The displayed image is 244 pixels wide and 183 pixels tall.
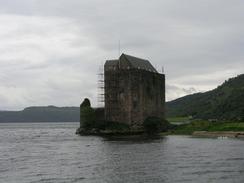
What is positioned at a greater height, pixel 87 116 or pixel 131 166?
pixel 87 116

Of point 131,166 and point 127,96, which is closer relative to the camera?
point 131,166

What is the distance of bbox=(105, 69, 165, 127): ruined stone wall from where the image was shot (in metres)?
107

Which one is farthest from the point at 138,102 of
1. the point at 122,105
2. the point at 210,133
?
the point at 210,133

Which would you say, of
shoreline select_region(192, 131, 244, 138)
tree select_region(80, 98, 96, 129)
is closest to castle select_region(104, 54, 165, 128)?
tree select_region(80, 98, 96, 129)

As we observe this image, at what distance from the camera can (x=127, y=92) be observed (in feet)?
351

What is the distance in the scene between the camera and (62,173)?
4144 cm

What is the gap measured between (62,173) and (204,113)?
161m

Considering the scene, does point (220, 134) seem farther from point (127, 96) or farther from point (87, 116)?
point (87, 116)

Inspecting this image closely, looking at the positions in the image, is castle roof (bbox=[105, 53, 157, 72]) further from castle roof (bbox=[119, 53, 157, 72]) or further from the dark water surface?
the dark water surface

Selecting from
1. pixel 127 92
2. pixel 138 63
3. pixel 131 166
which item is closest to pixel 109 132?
pixel 127 92

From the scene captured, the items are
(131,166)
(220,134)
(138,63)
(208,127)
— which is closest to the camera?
(131,166)

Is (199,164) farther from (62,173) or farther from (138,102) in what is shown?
(138,102)

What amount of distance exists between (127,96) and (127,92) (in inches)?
32.8

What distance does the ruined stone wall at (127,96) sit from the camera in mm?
107062
